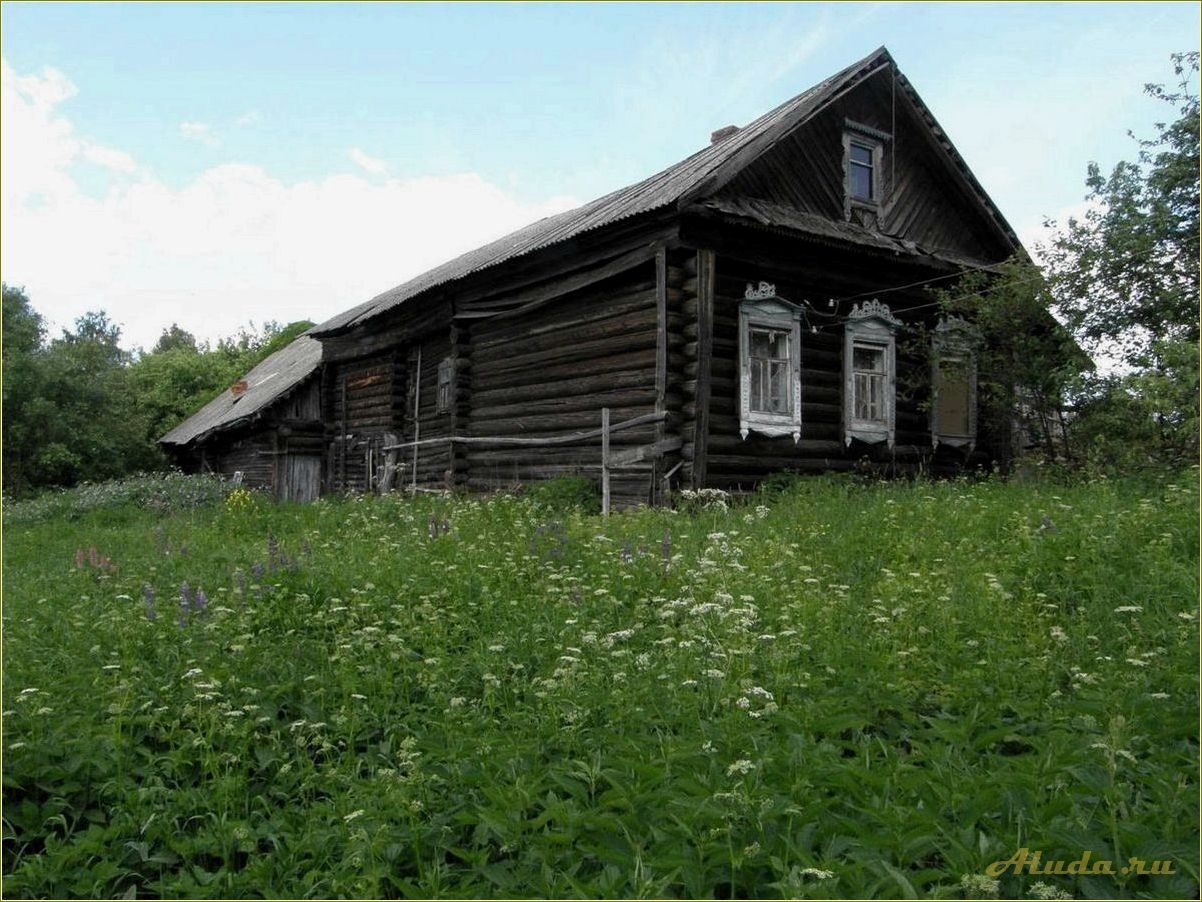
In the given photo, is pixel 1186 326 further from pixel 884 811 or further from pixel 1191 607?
pixel 884 811

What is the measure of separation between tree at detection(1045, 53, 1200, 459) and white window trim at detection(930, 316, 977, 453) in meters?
1.93

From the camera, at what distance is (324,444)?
72.0 ft

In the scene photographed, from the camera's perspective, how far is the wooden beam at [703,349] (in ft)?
36.0

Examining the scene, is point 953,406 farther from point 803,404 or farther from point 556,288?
point 556,288

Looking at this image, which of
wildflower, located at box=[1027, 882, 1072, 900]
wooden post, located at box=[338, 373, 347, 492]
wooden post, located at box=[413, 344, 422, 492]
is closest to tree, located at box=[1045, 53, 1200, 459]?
wildflower, located at box=[1027, 882, 1072, 900]

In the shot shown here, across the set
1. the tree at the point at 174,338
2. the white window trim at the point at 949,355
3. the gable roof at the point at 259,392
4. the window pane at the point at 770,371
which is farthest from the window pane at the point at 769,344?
the tree at the point at 174,338

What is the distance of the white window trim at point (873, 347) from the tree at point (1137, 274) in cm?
241

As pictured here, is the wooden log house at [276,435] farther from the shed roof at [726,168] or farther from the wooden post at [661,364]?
the wooden post at [661,364]

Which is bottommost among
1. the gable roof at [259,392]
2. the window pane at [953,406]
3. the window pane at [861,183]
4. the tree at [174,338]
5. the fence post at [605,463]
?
the fence post at [605,463]

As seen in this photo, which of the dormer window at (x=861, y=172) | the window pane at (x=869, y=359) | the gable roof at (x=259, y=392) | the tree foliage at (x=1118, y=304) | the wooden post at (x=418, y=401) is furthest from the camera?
the gable roof at (x=259, y=392)

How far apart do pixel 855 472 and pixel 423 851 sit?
34.1ft

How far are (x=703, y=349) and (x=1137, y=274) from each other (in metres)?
5.16

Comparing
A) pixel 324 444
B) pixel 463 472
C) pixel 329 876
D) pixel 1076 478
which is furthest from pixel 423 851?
pixel 324 444

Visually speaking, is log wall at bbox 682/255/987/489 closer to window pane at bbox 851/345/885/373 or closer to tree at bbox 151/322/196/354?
window pane at bbox 851/345/885/373
